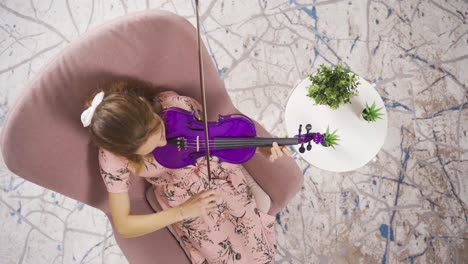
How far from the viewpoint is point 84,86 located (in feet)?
3.61

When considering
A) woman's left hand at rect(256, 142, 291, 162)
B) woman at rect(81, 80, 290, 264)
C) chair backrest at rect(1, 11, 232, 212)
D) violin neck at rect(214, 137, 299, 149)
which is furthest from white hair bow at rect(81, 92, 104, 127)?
woman's left hand at rect(256, 142, 291, 162)

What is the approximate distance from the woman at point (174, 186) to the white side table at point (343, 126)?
202 millimetres

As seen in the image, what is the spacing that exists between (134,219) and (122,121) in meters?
0.39

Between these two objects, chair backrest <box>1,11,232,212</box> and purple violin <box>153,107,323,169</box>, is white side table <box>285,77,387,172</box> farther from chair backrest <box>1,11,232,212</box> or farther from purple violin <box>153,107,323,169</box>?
chair backrest <box>1,11,232,212</box>

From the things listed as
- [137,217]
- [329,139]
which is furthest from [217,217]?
[329,139]

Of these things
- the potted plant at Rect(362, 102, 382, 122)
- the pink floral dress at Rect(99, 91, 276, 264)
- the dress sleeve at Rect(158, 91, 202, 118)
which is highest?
the potted plant at Rect(362, 102, 382, 122)

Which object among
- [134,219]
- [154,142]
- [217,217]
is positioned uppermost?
[154,142]

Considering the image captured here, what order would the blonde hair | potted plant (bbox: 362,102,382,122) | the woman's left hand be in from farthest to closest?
potted plant (bbox: 362,102,382,122)
the woman's left hand
the blonde hair

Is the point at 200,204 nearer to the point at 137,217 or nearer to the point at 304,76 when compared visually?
the point at 137,217

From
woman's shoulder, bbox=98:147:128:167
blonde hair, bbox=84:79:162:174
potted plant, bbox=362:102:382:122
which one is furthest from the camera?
potted plant, bbox=362:102:382:122

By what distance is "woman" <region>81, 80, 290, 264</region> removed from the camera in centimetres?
102

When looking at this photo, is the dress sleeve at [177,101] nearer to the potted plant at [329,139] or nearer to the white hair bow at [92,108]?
the white hair bow at [92,108]

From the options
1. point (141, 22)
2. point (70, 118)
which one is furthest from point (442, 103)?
point (70, 118)

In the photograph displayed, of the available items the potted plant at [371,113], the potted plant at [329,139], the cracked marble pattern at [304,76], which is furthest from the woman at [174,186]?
the cracked marble pattern at [304,76]
